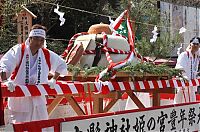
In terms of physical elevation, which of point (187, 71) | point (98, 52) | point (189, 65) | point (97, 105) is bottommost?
point (97, 105)

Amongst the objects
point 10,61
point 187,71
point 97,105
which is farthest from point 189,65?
point 10,61

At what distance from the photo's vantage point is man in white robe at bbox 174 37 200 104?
707 cm

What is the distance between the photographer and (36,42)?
4.21 meters

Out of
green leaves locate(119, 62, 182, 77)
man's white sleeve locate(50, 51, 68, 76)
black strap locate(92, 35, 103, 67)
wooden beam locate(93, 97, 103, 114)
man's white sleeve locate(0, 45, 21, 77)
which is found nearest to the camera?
man's white sleeve locate(0, 45, 21, 77)

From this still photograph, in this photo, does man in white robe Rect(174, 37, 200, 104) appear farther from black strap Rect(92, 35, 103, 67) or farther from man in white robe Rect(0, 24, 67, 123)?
man in white robe Rect(0, 24, 67, 123)

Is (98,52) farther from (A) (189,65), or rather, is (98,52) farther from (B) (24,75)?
(B) (24,75)

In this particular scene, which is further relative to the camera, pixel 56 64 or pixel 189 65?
pixel 189 65

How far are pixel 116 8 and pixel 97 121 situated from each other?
17.5 meters

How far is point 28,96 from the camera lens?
4062mm

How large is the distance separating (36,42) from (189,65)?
3778mm

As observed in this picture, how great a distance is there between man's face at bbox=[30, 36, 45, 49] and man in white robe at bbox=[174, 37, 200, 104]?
3.51m

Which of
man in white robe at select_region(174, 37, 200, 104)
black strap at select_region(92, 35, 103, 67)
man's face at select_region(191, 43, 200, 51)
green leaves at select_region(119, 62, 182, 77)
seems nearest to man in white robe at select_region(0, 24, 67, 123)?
green leaves at select_region(119, 62, 182, 77)

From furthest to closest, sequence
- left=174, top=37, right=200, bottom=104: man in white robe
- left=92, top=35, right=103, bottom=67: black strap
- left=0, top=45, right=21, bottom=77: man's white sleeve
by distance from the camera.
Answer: left=174, top=37, right=200, bottom=104: man in white robe, left=92, top=35, right=103, bottom=67: black strap, left=0, top=45, right=21, bottom=77: man's white sleeve

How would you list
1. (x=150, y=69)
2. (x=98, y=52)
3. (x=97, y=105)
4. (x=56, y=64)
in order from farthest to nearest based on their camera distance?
(x=98, y=52)
(x=97, y=105)
(x=150, y=69)
(x=56, y=64)
